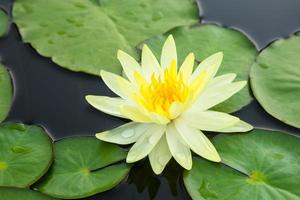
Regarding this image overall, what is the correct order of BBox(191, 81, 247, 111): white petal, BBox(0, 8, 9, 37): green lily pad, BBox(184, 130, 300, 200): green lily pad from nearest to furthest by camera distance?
BBox(184, 130, 300, 200): green lily pad → BBox(191, 81, 247, 111): white petal → BBox(0, 8, 9, 37): green lily pad

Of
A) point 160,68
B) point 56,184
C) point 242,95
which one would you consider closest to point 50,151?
point 56,184

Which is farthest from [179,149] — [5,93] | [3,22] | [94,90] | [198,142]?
[3,22]

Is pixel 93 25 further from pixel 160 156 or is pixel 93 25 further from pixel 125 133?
pixel 160 156

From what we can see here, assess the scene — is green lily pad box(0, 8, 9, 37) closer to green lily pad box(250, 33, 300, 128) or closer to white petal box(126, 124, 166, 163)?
white petal box(126, 124, 166, 163)

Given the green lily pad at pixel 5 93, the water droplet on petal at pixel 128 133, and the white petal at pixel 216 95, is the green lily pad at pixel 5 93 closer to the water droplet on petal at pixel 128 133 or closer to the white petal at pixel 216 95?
the water droplet on petal at pixel 128 133

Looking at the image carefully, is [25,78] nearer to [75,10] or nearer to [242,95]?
[75,10]

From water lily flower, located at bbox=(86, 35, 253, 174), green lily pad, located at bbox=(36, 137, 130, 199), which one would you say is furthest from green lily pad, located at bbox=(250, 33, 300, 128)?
green lily pad, located at bbox=(36, 137, 130, 199)
